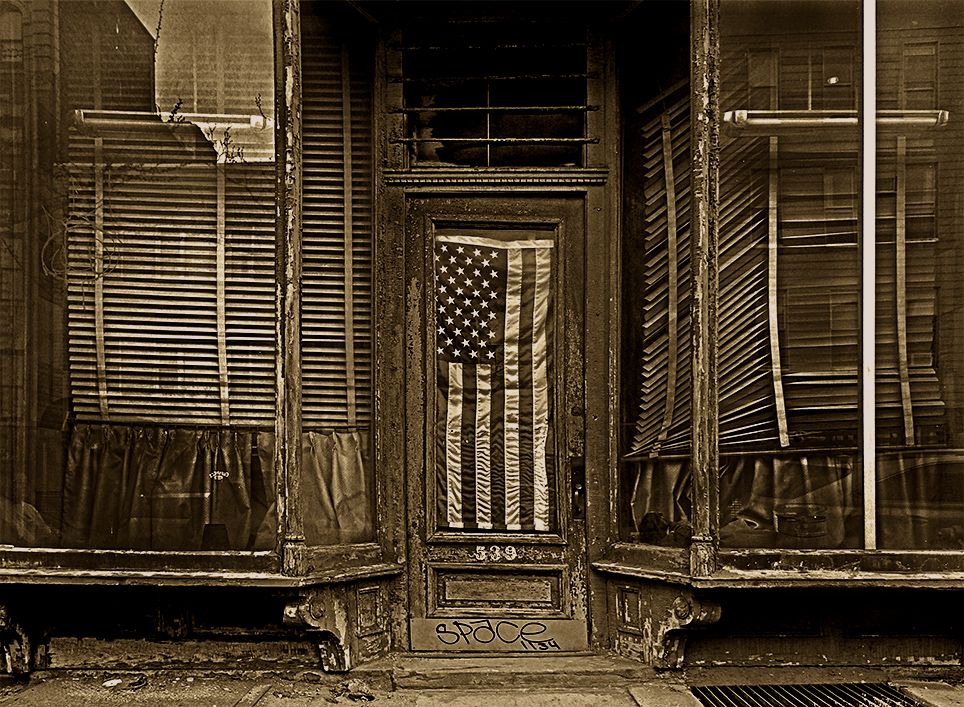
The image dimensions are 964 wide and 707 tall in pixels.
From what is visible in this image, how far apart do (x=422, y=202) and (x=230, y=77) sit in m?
1.32

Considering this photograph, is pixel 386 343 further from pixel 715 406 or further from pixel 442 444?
pixel 715 406

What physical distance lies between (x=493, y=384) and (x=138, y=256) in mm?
2196

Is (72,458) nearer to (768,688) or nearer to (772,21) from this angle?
(768,688)

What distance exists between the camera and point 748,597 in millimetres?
5277

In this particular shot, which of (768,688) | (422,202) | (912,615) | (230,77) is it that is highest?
(230,77)

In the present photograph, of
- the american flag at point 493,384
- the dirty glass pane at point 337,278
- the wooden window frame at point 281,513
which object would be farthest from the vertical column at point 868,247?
the wooden window frame at point 281,513

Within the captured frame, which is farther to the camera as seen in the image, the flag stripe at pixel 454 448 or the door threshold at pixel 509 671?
the flag stripe at pixel 454 448

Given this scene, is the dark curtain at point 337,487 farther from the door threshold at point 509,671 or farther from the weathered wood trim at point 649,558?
the weathered wood trim at point 649,558

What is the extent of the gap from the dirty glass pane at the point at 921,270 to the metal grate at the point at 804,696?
93 cm

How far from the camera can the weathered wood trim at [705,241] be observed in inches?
205

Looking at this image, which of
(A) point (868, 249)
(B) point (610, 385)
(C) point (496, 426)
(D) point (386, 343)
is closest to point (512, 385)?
(C) point (496, 426)

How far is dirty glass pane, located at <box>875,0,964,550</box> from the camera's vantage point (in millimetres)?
5238

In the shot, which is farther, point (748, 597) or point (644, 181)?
point (644, 181)

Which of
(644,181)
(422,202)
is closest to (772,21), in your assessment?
(644,181)
